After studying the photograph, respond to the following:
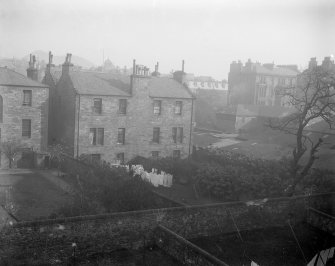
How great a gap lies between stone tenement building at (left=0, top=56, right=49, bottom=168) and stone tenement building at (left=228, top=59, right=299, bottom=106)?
51518 millimetres

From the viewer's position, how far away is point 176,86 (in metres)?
40.2

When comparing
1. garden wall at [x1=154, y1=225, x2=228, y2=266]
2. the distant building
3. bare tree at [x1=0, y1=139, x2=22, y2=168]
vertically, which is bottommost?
garden wall at [x1=154, y1=225, x2=228, y2=266]

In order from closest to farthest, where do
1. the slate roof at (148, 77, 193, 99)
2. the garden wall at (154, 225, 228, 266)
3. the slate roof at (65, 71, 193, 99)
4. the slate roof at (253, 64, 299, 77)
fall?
1. the garden wall at (154, 225, 228, 266)
2. the slate roof at (65, 71, 193, 99)
3. the slate roof at (148, 77, 193, 99)
4. the slate roof at (253, 64, 299, 77)

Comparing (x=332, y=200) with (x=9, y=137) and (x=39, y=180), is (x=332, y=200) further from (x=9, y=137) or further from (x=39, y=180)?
(x=9, y=137)

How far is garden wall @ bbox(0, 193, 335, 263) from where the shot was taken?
44.8ft

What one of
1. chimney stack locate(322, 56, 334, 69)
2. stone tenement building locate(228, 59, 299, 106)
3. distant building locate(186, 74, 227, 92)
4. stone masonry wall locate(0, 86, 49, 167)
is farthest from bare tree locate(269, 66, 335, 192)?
distant building locate(186, 74, 227, 92)

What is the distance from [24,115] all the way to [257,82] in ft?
175

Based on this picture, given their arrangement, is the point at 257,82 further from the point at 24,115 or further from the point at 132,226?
the point at 132,226

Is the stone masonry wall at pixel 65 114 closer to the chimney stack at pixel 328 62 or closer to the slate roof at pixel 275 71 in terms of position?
the chimney stack at pixel 328 62

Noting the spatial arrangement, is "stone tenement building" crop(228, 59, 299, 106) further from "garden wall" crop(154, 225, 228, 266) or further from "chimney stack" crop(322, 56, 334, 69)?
"garden wall" crop(154, 225, 228, 266)

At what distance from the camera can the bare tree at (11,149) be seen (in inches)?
1192

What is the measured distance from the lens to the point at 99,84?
34.4 m

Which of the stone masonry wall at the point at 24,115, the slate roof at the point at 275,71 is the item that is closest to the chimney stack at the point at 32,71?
the stone masonry wall at the point at 24,115

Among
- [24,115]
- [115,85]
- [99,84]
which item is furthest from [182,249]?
[115,85]
